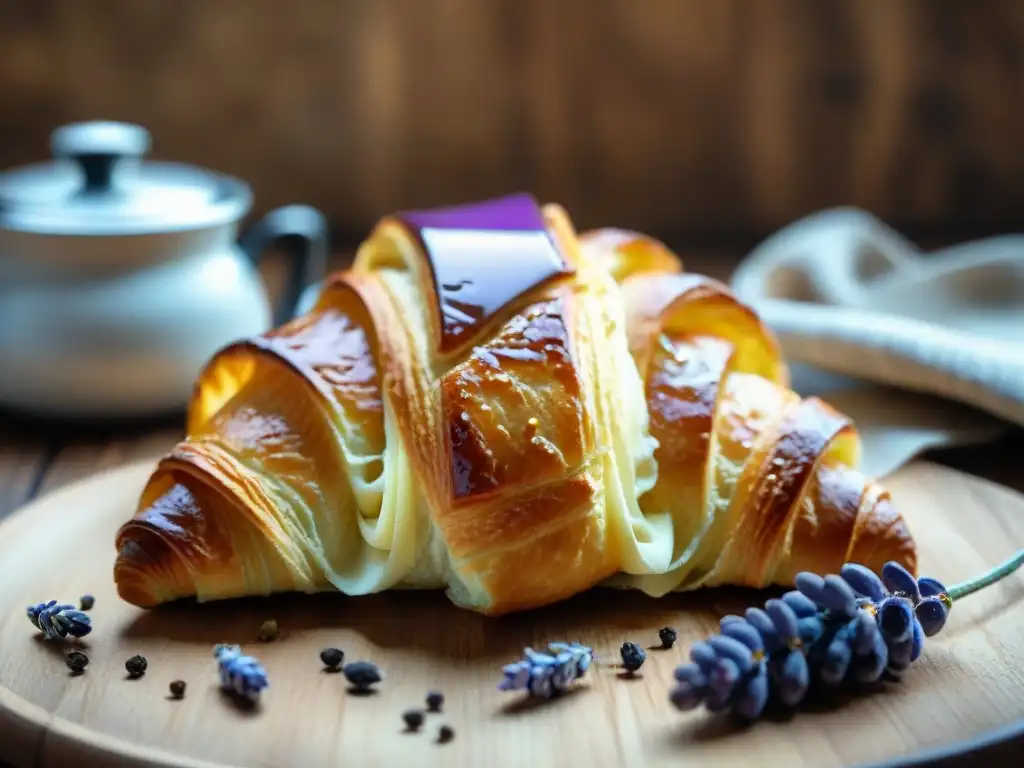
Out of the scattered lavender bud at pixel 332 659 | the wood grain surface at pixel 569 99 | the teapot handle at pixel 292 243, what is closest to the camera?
the scattered lavender bud at pixel 332 659

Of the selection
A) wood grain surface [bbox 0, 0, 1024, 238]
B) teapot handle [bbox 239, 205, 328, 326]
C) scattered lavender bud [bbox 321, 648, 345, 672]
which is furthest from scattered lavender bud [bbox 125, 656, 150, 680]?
wood grain surface [bbox 0, 0, 1024, 238]

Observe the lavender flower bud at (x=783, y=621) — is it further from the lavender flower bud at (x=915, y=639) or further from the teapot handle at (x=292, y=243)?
the teapot handle at (x=292, y=243)

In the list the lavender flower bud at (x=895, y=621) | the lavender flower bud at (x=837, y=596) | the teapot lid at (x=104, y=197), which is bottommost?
the lavender flower bud at (x=895, y=621)

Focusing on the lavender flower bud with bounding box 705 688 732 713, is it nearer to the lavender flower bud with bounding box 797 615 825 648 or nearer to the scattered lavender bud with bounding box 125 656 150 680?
the lavender flower bud with bounding box 797 615 825 648

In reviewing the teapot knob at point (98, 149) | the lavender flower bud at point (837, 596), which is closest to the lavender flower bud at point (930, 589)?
the lavender flower bud at point (837, 596)

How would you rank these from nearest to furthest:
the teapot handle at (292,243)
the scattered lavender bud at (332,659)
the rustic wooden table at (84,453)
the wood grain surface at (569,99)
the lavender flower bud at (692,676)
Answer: the lavender flower bud at (692,676) → the scattered lavender bud at (332,659) → the rustic wooden table at (84,453) → the teapot handle at (292,243) → the wood grain surface at (569,99)

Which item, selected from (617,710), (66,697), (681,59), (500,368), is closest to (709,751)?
(617,710)
